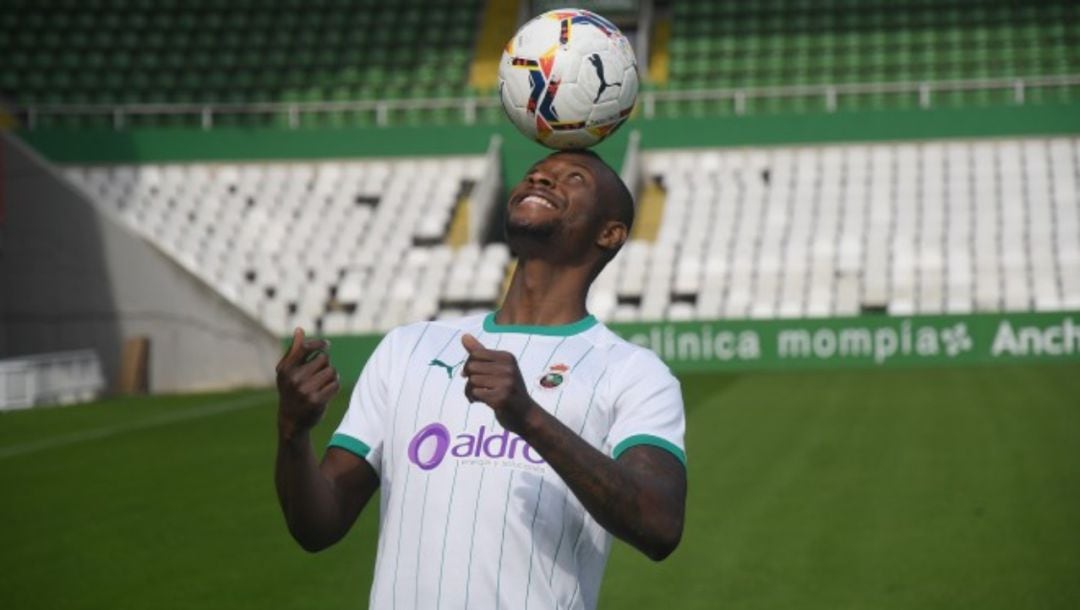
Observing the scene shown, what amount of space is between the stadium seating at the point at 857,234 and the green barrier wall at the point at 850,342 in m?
0.71

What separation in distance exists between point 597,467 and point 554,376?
0.37m

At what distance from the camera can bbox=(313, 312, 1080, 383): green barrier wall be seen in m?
26.2

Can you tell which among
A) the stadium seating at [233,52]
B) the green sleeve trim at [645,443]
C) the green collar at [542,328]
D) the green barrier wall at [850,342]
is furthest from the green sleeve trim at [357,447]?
the stadium seating at [233,52]

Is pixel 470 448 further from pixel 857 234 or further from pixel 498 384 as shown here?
pixel 857 234

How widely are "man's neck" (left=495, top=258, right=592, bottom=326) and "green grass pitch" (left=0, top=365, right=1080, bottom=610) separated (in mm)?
5814

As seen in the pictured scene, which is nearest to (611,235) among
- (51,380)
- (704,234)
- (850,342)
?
(51,380)

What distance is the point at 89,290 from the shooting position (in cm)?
2683

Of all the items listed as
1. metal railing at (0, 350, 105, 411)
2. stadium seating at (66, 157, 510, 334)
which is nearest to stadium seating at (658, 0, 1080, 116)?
stadium seating at (66, 157, 510, 334)

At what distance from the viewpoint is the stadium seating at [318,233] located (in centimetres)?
2828

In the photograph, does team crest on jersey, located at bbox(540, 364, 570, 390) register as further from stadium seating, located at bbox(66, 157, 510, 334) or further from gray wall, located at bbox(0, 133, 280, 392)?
stadium seating, located at bbox(66, 157, 510, 334)

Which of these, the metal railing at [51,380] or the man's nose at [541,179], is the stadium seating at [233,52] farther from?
the man's nose at [541,179]

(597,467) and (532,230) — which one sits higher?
(532,230)

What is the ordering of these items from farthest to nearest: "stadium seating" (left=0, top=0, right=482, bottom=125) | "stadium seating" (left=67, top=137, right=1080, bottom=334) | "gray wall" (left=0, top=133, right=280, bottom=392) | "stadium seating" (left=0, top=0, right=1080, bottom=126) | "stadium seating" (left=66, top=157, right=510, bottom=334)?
"stadium seating" (left=0, top=0, right=482, bottom=125) → "stadium seating" (left=0, top=0, right=1080, bottom=126) → "stadium seating" (left=66, top=157, right=510, bottom=334) → "stadium seating" (left=67, top=137, right=1080, bottom=334) → "gray wall" (left=0, top=133, right=280, bottom=392)

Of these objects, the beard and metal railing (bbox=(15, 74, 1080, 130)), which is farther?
metal railing (bbox=(15, 74, 1080, 130))
